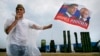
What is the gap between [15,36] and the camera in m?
3.02

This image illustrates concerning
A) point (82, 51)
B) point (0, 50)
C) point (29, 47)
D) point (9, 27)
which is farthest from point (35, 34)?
point (82, 51)

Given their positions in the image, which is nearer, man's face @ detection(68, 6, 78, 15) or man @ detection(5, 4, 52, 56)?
A: man @ detection(5, 4, 52, 56)

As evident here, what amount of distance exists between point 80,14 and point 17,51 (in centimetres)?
321

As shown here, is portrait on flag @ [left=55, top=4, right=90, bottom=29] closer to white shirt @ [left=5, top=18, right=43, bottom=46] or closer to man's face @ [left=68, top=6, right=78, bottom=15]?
man's face @ [left=68, top=6, right=78, bottom=15]

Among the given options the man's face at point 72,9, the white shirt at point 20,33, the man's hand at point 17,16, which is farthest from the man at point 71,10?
the man's hand at point 17,16

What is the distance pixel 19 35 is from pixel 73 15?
294 cm

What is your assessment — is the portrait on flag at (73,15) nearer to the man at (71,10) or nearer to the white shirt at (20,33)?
the man at (71,10)

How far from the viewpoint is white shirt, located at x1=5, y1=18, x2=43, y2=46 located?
296 cm

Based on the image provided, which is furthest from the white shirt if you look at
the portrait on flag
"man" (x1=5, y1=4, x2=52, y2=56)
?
the portrait on flag

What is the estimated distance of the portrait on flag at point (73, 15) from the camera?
5764 mm

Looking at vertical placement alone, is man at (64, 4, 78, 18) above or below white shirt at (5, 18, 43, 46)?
above

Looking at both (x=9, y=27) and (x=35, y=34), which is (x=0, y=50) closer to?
(x=35, y=34)

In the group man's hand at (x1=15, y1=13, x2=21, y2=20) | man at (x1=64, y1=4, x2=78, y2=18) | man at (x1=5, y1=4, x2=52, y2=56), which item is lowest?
man at (x1=5, y1=4, x2=52, y2=56)

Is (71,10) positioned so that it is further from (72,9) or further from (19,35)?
(19,35)
